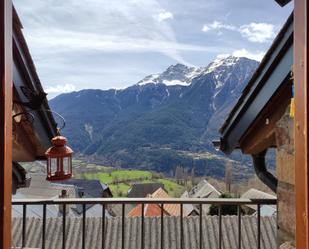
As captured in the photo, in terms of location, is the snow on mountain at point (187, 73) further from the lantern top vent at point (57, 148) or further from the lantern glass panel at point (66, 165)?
the lantern top vent at point (57, 148)

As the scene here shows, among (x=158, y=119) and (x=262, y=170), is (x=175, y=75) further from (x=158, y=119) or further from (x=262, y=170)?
(x=262, y=170)

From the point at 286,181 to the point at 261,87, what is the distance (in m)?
0.42

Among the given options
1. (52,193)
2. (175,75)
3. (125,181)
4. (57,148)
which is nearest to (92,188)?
(52,193)

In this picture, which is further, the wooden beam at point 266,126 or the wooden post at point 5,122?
the wooden beam at point 266,126

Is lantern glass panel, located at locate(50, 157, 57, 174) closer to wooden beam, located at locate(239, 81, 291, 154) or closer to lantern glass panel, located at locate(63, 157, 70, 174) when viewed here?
lantern glass panel, located at locate(63, 157, 70, 174)

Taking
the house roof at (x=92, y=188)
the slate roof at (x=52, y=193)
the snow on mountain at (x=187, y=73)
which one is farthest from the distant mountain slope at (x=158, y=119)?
the slate roof at (x=52, y=193)

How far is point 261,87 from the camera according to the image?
1905mm

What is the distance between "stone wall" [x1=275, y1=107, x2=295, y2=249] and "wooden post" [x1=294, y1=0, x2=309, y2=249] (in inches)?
26.6

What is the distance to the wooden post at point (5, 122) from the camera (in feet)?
3.02

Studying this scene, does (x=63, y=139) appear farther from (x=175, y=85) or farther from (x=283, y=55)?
(x=175, y=85)

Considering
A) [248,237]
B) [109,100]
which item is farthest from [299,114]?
[109,100]

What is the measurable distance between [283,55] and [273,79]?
0.45ft

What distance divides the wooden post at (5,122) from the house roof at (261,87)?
101 cm

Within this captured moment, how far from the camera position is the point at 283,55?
1.68 m
